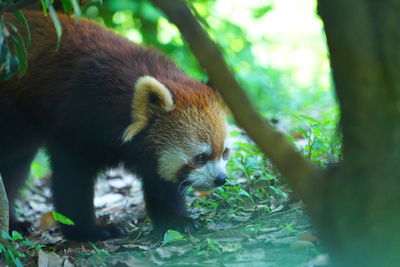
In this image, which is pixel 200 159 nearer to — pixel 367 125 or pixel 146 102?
pixel 146 102

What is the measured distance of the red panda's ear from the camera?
400 cm

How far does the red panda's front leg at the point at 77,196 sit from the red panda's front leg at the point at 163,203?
413 mm

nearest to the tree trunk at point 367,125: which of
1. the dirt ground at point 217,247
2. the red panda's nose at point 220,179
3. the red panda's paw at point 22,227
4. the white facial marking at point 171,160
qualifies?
the dirt ground at point 217,247

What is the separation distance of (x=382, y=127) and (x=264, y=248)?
4.25 ft

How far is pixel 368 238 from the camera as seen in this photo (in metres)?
2.06

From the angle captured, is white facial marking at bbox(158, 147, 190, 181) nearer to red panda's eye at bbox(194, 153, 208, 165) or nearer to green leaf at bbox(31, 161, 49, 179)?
red panda's eye at bbox(194, 153, 208, 165)

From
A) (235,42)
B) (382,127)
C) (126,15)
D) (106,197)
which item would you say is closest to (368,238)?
(382,127)

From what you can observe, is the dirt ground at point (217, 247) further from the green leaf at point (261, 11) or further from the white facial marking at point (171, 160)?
the green leaf at point (261, 11)

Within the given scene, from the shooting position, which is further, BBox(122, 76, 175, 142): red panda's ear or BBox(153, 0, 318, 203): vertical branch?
BBox(122, 76, 175, 142): red panda's ear

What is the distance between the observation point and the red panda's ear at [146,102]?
4.00 metres

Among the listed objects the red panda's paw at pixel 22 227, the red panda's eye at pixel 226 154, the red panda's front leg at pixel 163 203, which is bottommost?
the red panda's paw at pixel 22 227

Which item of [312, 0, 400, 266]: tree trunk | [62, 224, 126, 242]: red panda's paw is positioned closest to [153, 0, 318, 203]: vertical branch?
[312, 0, 400, 266]: tree trunk

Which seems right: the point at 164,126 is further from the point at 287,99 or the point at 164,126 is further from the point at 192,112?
the point at 287,99

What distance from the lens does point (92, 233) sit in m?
4.59
